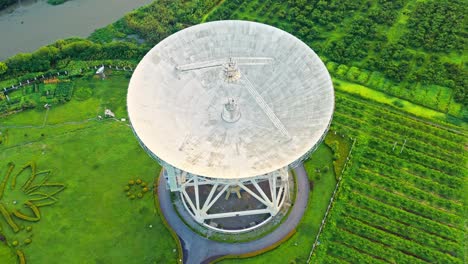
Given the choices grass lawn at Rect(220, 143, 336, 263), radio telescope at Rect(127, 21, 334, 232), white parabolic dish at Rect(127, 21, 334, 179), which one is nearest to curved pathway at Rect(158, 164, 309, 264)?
grass lawn at Rect(220, 143, 336, 263)

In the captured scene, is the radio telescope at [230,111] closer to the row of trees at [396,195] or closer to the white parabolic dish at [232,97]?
the white parabolic dish at [232,97]

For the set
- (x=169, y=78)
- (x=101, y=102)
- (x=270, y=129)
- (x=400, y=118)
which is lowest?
(x=400, y=118)

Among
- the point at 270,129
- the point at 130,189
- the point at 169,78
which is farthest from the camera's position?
the point at 130,189

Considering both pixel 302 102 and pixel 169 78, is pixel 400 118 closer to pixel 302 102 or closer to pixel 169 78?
pixel 302 102

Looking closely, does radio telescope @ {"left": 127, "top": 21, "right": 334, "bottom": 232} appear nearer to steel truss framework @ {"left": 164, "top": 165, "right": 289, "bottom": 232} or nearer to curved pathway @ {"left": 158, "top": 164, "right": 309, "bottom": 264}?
steel truss framework @ {"left": 164, "top": 165, "right": 289, "bottom": 232}

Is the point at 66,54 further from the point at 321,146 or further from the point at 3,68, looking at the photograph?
the point at 321,146

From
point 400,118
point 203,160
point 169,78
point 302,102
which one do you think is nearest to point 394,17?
point 400,118

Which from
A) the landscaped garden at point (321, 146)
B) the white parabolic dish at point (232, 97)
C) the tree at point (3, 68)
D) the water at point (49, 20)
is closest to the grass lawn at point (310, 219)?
the landscaped garden at point (321, 146)
